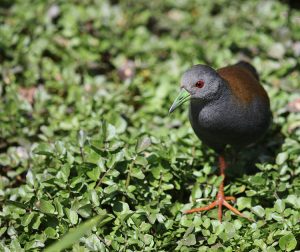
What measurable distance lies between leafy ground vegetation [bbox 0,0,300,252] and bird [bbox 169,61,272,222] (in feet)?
0.77

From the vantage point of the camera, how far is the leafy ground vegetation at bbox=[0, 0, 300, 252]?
3.39 m

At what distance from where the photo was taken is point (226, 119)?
3.58 meters

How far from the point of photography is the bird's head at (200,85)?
3.54 metres

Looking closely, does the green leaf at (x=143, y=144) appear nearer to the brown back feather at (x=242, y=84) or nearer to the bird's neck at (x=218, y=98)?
the bird's neck at (x=218, y=98)

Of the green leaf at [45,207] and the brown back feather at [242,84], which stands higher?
the brown back feather at [242,84]

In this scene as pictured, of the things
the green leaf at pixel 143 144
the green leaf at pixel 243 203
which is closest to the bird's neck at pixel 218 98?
the green leaf at pixel 143 144

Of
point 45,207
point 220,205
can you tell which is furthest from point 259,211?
point 45,207

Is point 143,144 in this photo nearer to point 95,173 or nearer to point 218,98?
point 95,173

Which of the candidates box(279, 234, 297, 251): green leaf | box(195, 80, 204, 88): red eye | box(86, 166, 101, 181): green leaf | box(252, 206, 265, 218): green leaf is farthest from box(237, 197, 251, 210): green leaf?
box(86, 166, 101, 181): green leaf

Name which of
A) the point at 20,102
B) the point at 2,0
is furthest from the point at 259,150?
the point at 2,0

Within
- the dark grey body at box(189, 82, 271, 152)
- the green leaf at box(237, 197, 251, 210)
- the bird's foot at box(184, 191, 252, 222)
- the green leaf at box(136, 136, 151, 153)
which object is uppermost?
the dark grey body at box(189, 82, 271, 152)

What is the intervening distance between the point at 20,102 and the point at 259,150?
6.79 ft

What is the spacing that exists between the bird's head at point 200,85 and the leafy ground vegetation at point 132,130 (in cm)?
43

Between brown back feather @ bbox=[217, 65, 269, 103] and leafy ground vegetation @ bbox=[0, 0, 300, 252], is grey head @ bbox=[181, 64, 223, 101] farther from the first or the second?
leafy ground vegetation @ bbox=[0, 0, 300, 252]
